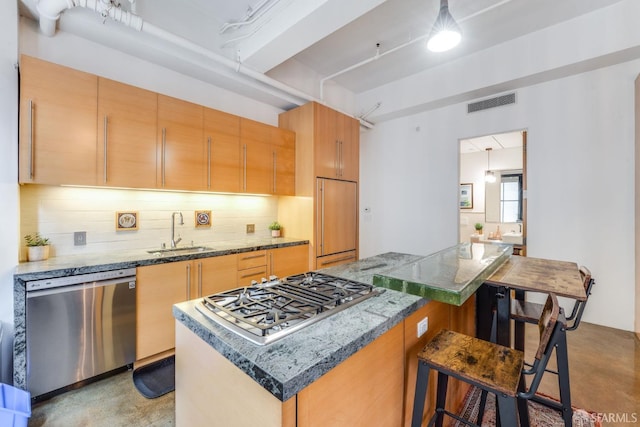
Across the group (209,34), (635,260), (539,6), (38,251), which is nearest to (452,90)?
(539,6)

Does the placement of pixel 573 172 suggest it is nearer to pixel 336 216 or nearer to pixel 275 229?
pixel 336 216

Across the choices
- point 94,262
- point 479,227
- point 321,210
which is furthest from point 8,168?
point 479,227

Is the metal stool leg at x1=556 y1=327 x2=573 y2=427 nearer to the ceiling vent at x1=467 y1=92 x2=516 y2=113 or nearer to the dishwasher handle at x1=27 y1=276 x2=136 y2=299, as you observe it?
the dishwasher handle at x1=27 y1=276 x2=136 y2=299

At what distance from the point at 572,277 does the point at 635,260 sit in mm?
2127

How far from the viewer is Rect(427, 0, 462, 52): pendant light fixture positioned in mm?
2004

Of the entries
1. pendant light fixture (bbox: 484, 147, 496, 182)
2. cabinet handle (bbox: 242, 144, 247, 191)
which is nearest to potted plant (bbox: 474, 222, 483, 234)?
pendant light fixture (bbox: 484, 147, 496, 182)

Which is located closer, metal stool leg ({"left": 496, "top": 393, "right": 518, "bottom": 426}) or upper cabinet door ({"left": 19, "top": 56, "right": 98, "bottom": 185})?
metal stool leg ({"left": 496, "top": 393, "right": 518, "bottom": 426})

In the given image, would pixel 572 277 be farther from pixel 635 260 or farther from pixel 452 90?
pixel 452 90

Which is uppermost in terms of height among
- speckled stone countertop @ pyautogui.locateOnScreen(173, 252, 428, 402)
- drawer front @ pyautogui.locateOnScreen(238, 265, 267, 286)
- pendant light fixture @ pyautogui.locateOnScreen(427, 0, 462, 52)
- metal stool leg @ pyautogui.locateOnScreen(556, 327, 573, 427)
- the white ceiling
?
the white ceiling

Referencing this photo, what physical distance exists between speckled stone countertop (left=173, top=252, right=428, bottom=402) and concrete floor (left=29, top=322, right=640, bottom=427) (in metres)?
1.22

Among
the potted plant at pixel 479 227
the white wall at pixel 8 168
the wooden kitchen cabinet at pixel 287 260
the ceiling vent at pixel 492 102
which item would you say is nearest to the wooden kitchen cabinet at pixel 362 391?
the wooden kitchen cabinet at pixel 287 260

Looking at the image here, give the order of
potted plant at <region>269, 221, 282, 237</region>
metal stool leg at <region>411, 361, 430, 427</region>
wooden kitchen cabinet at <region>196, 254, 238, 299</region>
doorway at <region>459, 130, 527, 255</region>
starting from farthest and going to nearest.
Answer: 1. doorway at <region>459, 130, 527, 255</region>
2. potted plant at <region>269, 221, 282, 237</region>
3. wooden kitchen cabinet at <region>196, 254, 238, 299</region>
4. metal stool leg at <region>411, 361, 430, 427</region>

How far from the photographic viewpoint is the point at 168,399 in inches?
75.2

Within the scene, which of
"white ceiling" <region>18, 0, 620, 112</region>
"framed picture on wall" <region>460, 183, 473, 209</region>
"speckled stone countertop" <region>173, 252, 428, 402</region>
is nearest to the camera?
"speckled stone countertop" <region>173, 252, 428, 402</region>
